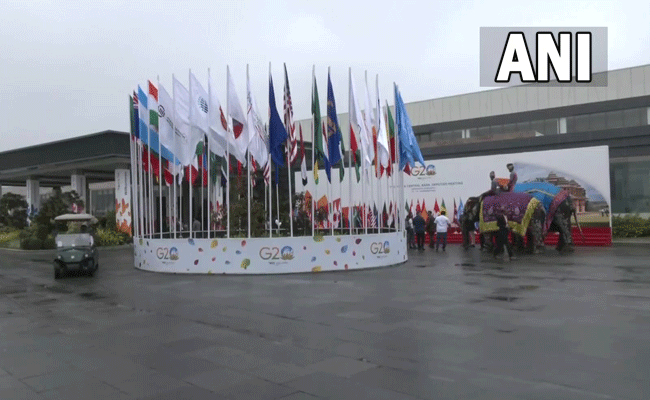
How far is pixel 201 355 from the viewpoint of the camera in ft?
24.2

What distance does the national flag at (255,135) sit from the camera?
16969 mm

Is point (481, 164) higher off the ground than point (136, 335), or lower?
higher

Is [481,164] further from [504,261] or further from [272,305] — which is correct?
[272,305]

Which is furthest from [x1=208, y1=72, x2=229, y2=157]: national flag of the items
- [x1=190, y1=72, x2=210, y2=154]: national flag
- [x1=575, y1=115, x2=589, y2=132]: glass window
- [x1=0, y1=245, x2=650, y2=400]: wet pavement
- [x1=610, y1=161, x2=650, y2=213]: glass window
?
[x1=575, y1=115, x2=589, y2=132]: glass window

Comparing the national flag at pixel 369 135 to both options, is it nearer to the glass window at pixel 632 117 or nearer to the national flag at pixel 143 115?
the national flag at pixel 143 115

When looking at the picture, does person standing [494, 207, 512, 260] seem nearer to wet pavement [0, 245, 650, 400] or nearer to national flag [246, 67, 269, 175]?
wet pavement [0, 245, 650, 400]

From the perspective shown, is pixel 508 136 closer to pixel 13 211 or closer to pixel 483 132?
pixel 483 132

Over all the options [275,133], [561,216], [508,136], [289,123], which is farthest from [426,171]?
[508,136]

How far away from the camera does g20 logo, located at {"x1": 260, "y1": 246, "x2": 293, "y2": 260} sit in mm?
16375

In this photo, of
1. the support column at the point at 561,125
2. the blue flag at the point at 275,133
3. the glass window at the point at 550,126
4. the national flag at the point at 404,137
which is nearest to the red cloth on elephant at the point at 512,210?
the national flag at the point at 404,137

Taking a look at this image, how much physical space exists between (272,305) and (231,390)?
5.25m

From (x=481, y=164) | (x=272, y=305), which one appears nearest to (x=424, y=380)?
(x=272, y=305)

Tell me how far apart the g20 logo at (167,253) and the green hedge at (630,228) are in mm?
21499

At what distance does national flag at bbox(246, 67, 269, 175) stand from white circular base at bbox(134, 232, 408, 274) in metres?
2.58
